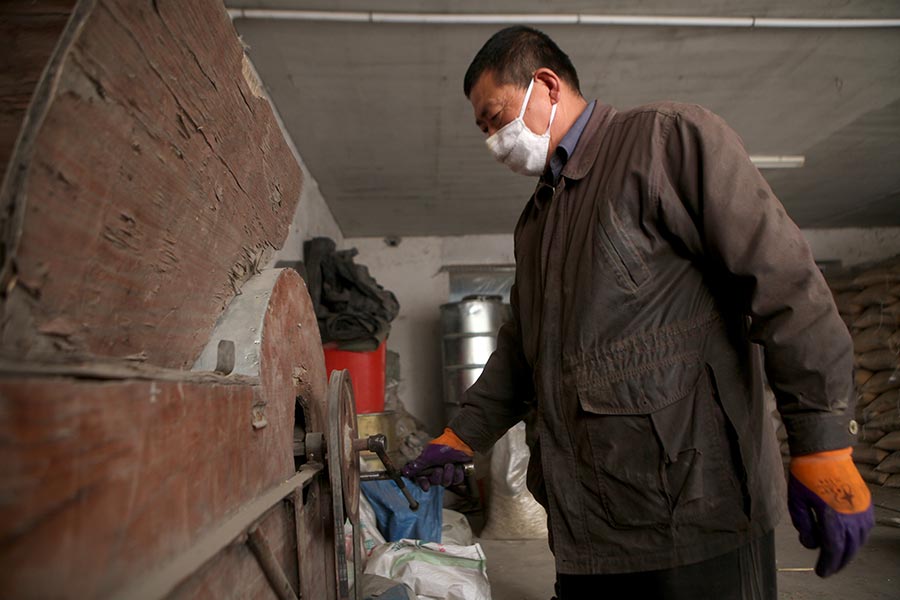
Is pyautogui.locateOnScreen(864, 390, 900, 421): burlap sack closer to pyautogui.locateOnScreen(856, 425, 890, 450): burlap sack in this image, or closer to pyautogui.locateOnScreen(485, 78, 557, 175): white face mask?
pyautogui.locateOnScreen(856, 425, 890, 450): burlap sack

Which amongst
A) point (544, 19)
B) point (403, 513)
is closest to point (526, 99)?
point (544, 19)

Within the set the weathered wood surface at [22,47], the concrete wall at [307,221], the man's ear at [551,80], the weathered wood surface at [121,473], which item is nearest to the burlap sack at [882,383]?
the man's ear at [551,80]

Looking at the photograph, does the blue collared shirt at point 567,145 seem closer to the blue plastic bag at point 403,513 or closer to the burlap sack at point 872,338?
the blue plastic bag at point 403,513

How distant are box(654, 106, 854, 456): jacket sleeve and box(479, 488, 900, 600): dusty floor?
6.87 ft

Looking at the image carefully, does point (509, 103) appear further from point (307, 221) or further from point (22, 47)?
point (307, 221)

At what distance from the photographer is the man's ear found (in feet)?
3.98

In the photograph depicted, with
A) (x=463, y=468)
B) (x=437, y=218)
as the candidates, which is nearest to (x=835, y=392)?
(x=463, y=468)

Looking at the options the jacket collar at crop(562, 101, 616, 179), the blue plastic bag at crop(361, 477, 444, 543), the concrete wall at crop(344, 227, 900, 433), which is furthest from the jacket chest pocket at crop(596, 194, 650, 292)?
the concrete wall at crop(344, 227, 900, 433)

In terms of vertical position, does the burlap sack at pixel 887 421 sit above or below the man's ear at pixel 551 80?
below

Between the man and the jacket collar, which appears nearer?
the man

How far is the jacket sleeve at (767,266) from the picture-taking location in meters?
0.81

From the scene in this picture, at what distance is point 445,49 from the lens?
8.16ft

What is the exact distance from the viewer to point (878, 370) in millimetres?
4664

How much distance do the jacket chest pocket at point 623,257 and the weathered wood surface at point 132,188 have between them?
668mm
